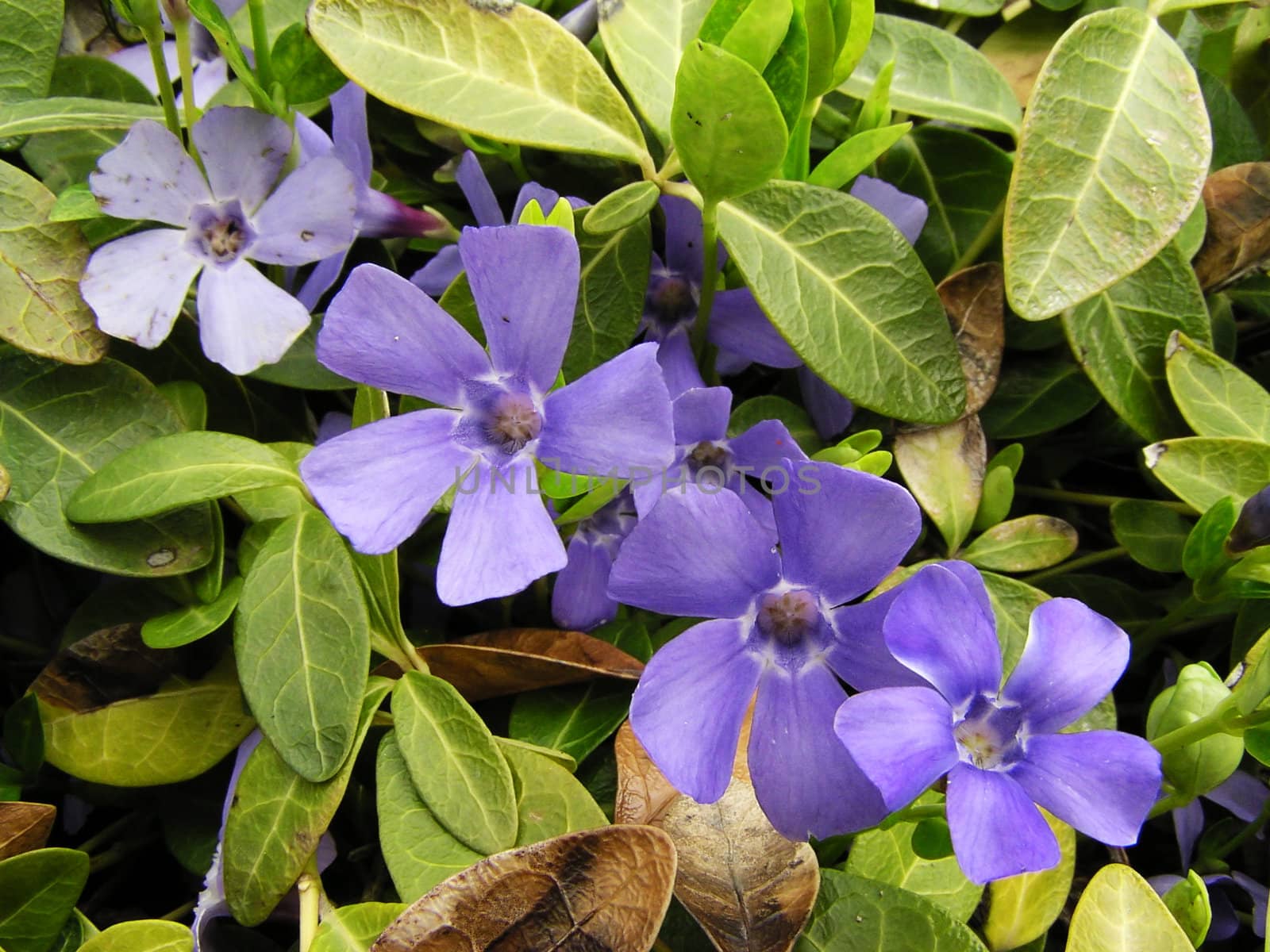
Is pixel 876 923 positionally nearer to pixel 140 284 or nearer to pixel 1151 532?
pixel 1151 532

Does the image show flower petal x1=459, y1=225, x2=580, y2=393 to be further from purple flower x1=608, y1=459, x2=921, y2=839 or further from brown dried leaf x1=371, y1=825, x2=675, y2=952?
brown dried leaf x1=371, y1=825, x2=675, y2=952

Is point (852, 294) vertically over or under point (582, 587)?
over

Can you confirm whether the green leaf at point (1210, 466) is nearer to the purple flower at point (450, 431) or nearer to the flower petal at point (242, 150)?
the purple flower at point (450, 431)

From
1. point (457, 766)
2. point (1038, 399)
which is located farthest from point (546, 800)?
Answer: point (1038, 399)

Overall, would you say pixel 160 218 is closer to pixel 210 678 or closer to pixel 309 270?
pixel 309 270

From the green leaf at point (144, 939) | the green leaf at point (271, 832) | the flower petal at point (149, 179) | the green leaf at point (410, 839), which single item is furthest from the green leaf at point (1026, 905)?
the flower petal at point (149, 179)

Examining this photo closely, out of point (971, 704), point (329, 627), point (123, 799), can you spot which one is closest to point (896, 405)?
point (971, 704)
